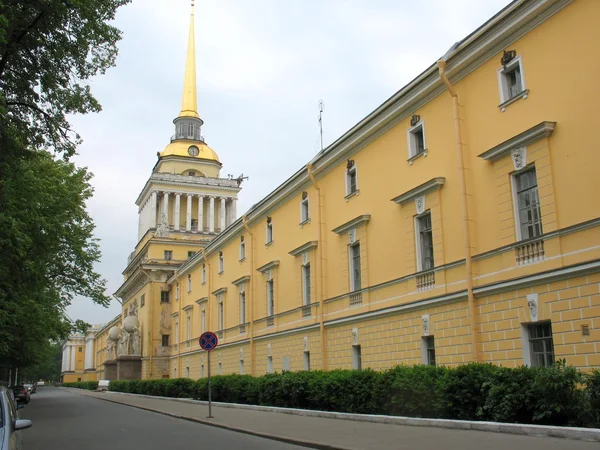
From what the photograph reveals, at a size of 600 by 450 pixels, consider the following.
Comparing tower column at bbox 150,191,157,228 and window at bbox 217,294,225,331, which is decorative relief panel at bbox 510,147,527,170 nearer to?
window at bbox 217,294,225,331

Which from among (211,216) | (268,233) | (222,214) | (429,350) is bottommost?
(429,350)

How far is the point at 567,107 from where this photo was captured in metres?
14.4

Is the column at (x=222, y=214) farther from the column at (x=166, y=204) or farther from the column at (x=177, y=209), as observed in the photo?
the column at (x=166, y=204)

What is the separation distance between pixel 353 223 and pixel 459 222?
6042 millimetres

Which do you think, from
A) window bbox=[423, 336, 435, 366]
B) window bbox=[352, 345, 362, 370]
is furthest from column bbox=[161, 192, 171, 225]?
window bbox=[423, 336, 435, 366]

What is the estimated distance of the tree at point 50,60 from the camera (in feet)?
43.2

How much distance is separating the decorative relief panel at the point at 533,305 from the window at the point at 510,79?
5068 millimetres

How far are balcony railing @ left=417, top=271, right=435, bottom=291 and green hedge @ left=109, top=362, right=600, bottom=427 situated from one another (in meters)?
3.31

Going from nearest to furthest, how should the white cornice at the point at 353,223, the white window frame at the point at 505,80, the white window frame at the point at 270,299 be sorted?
1. the white window frame at the point at 505,80
2. the white cornice at the point at 353,223
3. the white window frame at the point at 270,299

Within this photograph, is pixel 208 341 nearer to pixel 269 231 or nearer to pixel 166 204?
pixel 269 231

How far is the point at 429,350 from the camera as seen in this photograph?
18812 millimetres

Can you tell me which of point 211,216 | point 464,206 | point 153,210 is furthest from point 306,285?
point 211,216


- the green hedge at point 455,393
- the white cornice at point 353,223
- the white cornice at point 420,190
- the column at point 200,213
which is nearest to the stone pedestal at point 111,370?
the column at point 200,213

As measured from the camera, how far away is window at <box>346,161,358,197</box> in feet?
77.8
